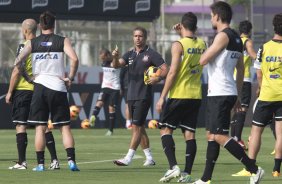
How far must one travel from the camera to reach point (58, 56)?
55.1 feet

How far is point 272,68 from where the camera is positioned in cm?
1608

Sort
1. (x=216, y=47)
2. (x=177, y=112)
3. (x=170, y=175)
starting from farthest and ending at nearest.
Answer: (x=177, y=112) → (x=170, y=175) → (x=216, y=47)

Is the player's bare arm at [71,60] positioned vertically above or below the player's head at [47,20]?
below

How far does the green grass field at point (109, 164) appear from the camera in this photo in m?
15.6

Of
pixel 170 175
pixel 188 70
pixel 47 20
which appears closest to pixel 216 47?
pixel 188 70

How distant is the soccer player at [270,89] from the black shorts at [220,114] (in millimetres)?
1743

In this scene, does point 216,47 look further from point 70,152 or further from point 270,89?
point 70,152

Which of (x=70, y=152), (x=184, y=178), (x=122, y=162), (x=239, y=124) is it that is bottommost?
(x=239, y=124)

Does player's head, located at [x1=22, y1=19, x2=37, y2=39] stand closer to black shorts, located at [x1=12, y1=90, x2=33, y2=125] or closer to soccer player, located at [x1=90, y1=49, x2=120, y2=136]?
black shorts, located at [x1=12, y1=90, x2=33, y2=125]

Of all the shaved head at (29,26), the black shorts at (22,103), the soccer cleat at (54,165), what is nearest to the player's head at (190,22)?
the shaved head at (29,26)

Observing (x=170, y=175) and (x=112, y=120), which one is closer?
(x=170, y=175)

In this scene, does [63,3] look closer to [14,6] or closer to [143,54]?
[14,6]

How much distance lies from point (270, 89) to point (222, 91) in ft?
6.13

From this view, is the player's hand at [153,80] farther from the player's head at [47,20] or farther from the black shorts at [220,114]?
the black shorts at [220,114]
